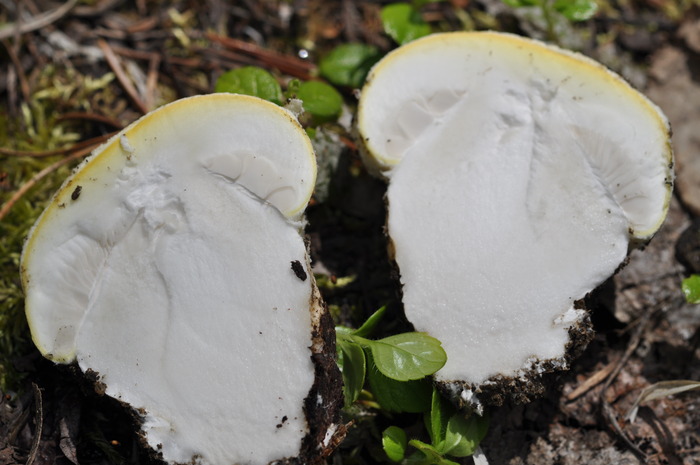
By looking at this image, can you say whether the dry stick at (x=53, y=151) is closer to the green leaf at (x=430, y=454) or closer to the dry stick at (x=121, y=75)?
the dry stick at (x=121, y=75)

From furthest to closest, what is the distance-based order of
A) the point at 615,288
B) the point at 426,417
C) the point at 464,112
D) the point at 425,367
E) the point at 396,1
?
the point at 396,1 → the point at 615,288 → the point at 464,112 → the point at 426,417 → the point at 425,367

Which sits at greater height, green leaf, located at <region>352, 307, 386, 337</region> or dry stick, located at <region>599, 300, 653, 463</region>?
green leaf, located at <region>352, 307, 386, 337</region>

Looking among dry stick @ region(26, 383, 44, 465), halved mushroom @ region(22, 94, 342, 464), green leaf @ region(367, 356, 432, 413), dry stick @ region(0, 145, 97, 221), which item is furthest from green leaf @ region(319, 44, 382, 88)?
dry stick @ region(26, 383, 44, 465)

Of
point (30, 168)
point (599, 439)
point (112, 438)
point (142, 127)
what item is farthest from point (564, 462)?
point (30, 168)

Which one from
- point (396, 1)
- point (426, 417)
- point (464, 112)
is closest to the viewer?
point (426, 417)

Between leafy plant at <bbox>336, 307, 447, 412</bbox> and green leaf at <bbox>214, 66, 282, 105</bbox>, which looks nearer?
leafy plant at <bbox>336, 307, 447, 412</bbox>

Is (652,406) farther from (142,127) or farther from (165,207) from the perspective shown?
(142,127)

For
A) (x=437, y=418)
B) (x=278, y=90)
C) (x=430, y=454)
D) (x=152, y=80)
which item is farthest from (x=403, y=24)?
(x=430, y=454)

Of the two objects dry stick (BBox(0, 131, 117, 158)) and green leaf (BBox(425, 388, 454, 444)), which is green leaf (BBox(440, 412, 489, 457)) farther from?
dry stick (BBox(0, 131, 117, 158))

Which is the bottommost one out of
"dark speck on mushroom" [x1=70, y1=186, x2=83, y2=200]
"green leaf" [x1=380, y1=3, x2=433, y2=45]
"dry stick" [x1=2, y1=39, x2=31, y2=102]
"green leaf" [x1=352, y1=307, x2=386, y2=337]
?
"green leaf" [x1=352, y1=307, x2=386, y2=337]
